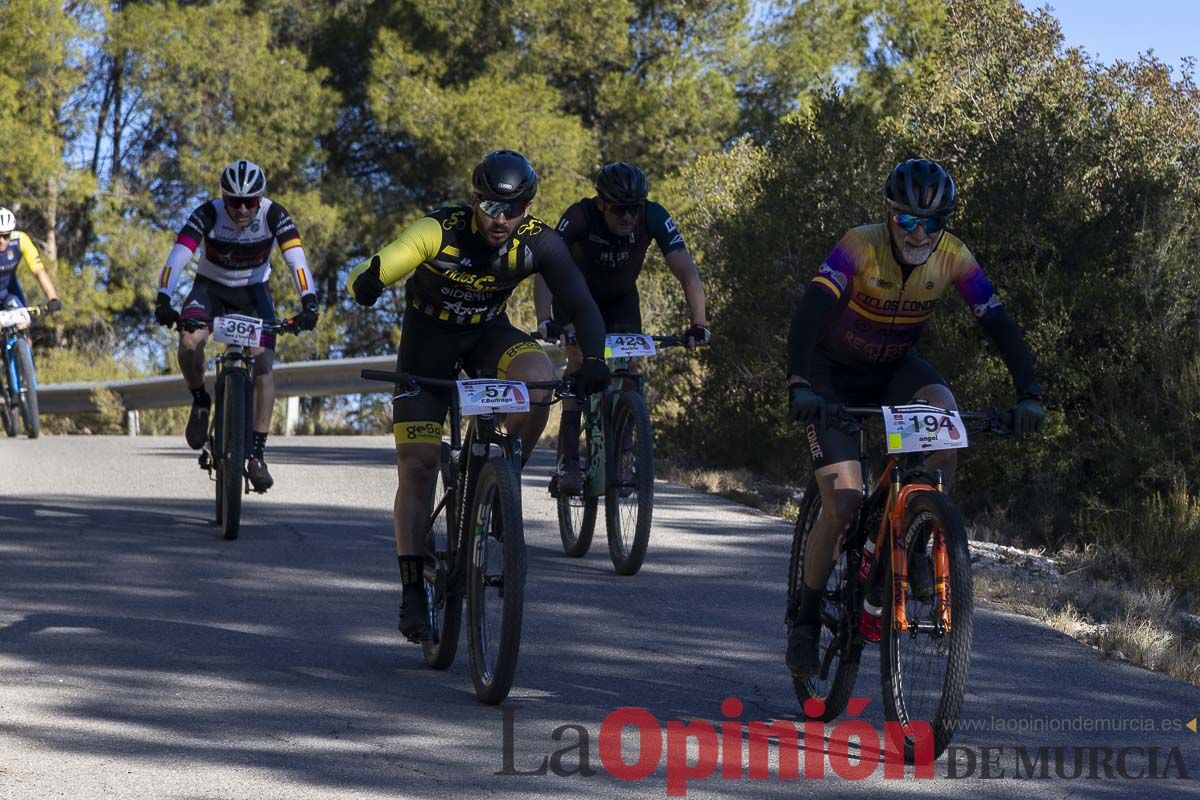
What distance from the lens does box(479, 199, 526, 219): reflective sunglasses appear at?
21.8 ft

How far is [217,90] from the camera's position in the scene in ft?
105

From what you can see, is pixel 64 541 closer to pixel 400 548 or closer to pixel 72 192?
pixel 400 548

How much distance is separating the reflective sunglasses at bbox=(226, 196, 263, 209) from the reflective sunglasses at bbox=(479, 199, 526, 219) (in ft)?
14.0

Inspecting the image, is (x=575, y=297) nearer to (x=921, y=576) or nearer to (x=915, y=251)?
(x=915, y=251)

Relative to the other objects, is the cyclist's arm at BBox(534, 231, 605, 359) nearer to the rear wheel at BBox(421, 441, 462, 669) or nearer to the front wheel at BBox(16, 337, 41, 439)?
the rear wheel at BBox(421, 441, 462, 669)

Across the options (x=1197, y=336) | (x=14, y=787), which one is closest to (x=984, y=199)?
(x=1197, y=336)

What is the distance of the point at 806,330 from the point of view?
20.4 feet

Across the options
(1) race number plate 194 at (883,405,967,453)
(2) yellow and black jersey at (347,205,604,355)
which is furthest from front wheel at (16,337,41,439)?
(1) race number plate 194 at (883,405,967,453)

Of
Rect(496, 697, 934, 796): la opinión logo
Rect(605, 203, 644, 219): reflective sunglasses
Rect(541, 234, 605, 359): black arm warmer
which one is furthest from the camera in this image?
Rect(605, 203, 644, 219): reflective sunglasses

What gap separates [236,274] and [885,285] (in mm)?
5800

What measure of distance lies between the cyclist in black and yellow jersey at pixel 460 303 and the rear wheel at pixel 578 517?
233cm

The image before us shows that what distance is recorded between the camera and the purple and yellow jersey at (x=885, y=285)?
21.0 feet

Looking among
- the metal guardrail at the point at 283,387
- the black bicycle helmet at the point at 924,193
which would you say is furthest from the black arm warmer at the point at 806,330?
the metal guardrail at the point at 283,387

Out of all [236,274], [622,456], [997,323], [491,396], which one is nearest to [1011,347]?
[997,323]
